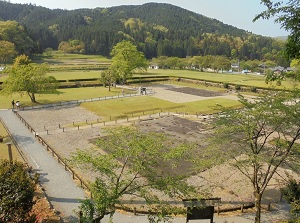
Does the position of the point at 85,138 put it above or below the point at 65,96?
below

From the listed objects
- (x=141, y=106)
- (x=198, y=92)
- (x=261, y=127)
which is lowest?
(x=141, y=106)

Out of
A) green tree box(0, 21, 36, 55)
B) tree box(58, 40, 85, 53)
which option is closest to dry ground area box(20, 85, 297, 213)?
green tree box(0, 21, 36, 55)

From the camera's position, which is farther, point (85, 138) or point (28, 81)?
point (28, 81)

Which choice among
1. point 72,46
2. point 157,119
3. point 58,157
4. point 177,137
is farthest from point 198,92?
point 72,46

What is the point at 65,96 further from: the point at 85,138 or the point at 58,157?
the point at 58,157

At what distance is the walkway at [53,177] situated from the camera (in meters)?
14.8

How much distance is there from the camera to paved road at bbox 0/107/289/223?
1412 centimetres

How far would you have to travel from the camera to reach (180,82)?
64562mm

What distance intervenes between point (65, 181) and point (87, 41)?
11043 cm

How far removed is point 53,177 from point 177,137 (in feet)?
40.0

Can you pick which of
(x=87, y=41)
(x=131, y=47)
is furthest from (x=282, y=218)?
(x=87, y=41)

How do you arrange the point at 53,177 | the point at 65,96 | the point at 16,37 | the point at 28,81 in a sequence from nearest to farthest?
A: the point at 53,177 < the point at 28,81 < the point at 65,96 < the point at 16,37

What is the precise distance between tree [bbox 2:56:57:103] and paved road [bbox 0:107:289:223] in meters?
13.8

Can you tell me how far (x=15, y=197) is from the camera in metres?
10.7
